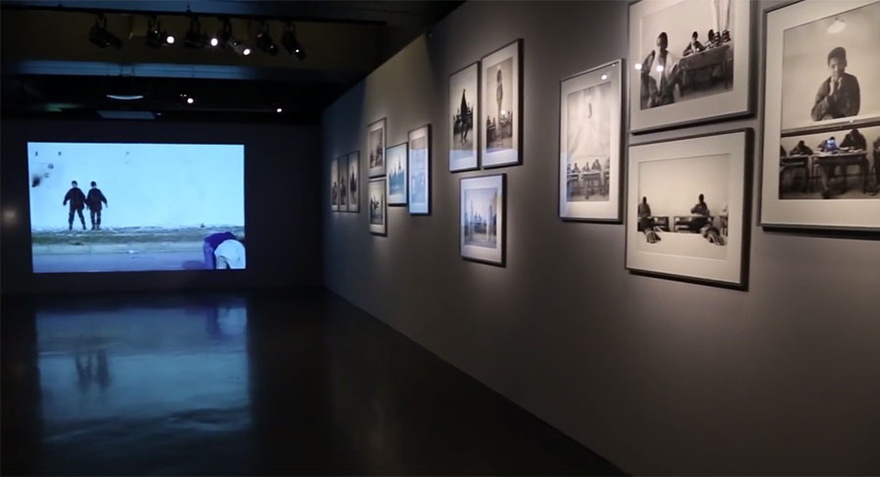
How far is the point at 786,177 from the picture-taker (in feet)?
8.45

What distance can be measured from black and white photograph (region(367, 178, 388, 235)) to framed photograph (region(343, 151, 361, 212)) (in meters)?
0.65

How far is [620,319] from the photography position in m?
3.69

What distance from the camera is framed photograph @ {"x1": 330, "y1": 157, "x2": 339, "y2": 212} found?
11.1 metres

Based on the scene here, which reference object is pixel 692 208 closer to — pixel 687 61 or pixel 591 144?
pixel 687 61

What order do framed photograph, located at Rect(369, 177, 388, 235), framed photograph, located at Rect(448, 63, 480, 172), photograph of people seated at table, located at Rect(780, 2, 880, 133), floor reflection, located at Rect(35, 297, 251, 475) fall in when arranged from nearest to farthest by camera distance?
photograph of people seated at table, located at Rect(780, 2, 880, 133)
floor reflection, located at Rect(35, 297, 251, 475)
framed photograph, located at Rect(448, 63, 480, 172)
framed photograph, located at Rect(369, 177, 388, 235)

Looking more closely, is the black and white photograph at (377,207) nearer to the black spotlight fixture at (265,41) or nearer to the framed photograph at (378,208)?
the framed photograph at (378,208)

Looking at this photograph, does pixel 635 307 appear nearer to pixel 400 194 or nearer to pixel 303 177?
pixel 400 194

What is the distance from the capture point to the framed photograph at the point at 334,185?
11.1 meters

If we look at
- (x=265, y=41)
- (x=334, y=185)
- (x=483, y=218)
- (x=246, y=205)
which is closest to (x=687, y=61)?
(x=483, y=218)

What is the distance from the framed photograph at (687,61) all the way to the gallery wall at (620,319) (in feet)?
0.29

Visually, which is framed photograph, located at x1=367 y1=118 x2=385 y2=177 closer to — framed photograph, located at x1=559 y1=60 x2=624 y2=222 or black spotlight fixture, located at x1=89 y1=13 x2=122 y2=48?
black spotlight fixture, located at x1=89 y1=13 x2=122 y2=48

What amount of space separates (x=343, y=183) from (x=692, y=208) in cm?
796

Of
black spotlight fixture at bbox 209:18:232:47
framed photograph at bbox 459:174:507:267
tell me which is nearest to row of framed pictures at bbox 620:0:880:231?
framed photograph at bbox 459:174:507:267

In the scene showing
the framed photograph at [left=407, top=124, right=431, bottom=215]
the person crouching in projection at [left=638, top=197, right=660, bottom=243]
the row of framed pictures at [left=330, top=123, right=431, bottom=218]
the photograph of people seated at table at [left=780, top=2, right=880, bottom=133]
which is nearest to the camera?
the photograph of people seated at table at [left=780, top=2, right=880, bottom=133]
